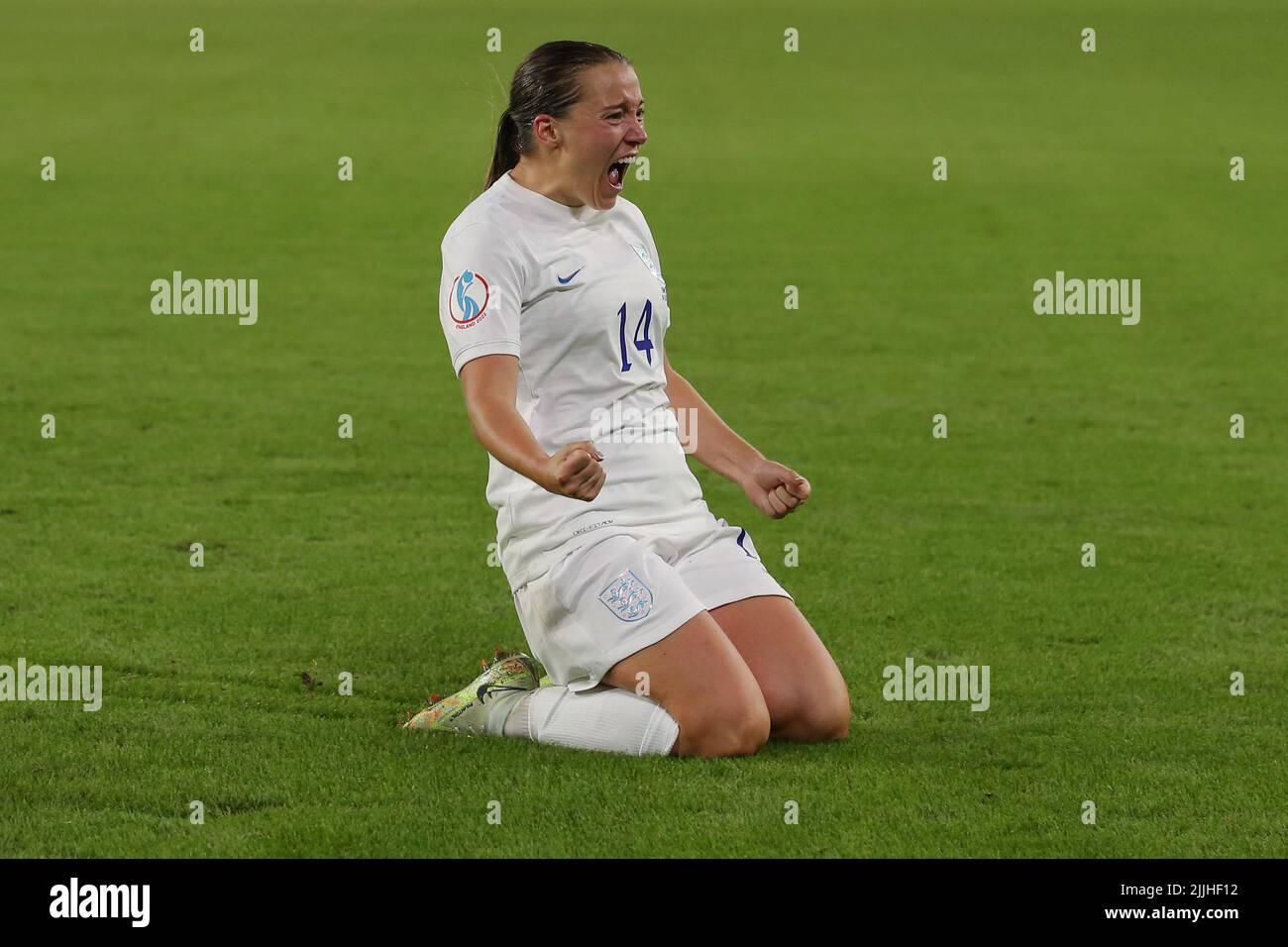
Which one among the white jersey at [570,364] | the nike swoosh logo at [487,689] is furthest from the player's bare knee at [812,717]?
the nike swoosh logo at [487,689]

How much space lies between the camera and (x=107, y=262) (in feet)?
61.7

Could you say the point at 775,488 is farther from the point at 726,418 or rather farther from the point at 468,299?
the point at 726,418

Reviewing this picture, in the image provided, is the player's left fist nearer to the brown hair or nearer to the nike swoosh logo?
the nike swoosh logo

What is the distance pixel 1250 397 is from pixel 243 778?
10151mm

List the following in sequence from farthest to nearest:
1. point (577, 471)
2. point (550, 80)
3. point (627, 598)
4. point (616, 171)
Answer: point (616, 171)
point (550, 80)
point (627, 598)
point (577, 471)

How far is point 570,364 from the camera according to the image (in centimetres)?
585

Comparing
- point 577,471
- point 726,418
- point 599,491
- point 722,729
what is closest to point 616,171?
point 599,491

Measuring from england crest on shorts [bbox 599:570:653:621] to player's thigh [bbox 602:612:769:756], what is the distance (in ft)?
0.37

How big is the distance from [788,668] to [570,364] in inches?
46.2

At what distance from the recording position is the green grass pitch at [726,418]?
5355mm

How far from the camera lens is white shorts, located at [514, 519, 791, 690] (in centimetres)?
561

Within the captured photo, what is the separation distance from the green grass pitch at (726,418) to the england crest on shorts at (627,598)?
1.43ft
